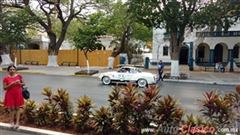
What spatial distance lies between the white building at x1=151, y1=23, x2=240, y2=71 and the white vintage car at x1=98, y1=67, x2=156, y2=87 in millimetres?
10931

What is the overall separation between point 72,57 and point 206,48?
60.5ft

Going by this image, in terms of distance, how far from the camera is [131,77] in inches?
486

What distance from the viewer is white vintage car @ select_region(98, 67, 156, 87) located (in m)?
12.0

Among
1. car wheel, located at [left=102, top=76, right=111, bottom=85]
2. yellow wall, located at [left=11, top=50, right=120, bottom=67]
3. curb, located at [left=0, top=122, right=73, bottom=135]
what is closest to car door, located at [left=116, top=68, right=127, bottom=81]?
car wheel, located at [left=102, top=76, right=111, bottom=85]

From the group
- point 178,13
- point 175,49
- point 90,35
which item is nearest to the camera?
point 178,13

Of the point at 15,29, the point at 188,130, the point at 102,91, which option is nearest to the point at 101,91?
the point at 102,91

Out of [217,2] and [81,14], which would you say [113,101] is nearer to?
[217,2]

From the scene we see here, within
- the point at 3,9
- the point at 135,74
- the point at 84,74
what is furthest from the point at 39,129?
the point at 3,9

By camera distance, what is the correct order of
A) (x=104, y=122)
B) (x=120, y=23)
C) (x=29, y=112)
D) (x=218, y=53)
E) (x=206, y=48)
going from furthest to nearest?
(x=206, y=48) → (x=218, y=53) → (x=120, y=23) → (x=29, y=112) → (x=104, y=122)

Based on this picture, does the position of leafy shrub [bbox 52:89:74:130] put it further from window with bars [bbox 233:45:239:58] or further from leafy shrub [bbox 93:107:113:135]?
window with bars [bbox 233:45:239:58]

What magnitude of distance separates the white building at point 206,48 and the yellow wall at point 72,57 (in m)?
5.94

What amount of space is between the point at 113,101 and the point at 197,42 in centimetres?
2108

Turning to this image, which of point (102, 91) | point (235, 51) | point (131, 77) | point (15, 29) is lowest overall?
point (102, 91)

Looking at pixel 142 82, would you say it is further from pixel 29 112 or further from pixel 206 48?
pixel 206 48
